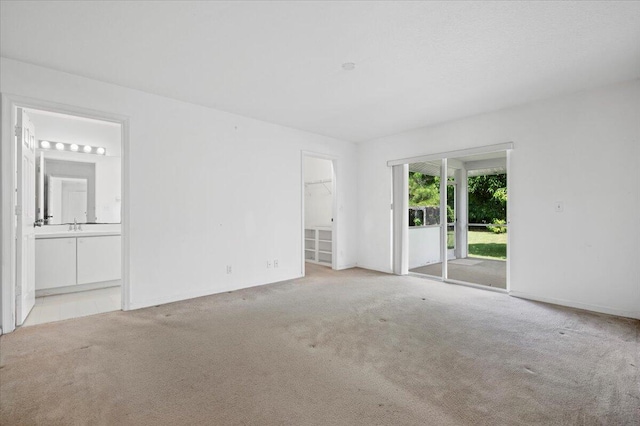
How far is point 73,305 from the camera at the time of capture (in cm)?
394

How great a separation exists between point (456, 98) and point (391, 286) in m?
2.90

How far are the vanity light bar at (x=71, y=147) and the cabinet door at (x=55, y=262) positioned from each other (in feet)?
4.85

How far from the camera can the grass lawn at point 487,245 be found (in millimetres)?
5918

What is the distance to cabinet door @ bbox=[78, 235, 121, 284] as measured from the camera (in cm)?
458

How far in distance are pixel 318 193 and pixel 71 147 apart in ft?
15.3

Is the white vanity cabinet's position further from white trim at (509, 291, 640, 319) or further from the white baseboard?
white trim at (509, 291, 640, 319)

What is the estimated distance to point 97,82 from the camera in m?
3.46

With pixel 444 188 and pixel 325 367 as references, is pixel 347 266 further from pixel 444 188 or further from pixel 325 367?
pixel 325 367

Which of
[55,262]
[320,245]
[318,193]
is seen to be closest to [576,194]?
[320,245]

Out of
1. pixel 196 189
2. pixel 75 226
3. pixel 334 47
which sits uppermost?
pixel 334 47

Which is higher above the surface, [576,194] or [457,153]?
[457,153]

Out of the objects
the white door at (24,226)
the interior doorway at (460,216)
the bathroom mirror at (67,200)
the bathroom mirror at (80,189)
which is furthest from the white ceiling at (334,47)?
the bathroom mirror at (67,200)

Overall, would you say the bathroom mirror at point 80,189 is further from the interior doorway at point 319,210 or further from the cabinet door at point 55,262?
the interior doorway at point 319,210

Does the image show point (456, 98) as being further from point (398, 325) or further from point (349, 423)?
point (349, 423)
